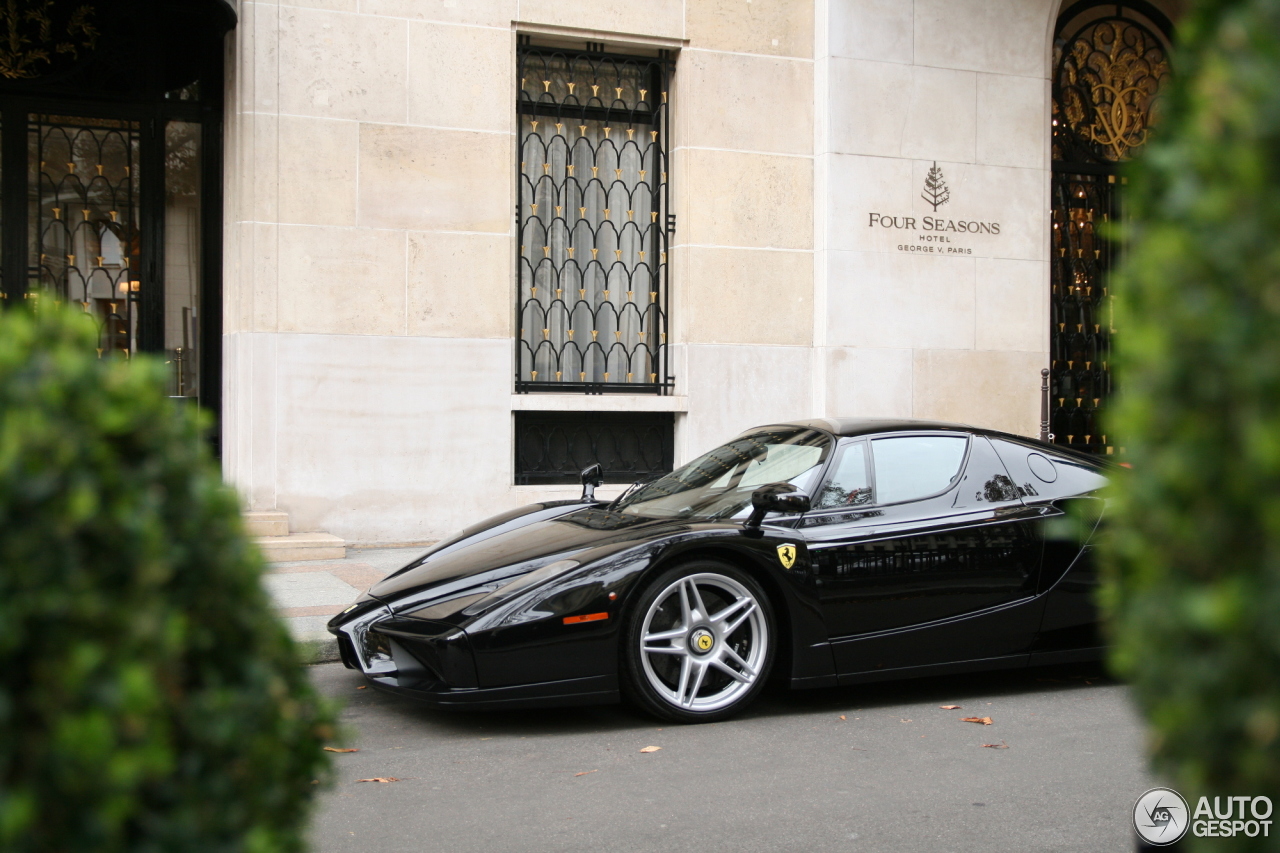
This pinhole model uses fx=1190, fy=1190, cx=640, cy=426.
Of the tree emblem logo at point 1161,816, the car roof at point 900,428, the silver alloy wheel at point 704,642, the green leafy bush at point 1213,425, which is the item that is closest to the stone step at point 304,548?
the car roof at point 900,428

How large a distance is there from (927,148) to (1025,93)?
1401 millimetres

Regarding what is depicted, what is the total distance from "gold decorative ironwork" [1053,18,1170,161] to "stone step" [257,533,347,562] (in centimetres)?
914

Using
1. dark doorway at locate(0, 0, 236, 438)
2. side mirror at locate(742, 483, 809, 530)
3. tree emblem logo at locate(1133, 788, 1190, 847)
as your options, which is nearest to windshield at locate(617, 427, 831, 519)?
side mirror at locate(742, 483, 809, 530)

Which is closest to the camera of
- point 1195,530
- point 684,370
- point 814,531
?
point 1195,530

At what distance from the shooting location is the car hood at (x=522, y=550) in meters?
5.34

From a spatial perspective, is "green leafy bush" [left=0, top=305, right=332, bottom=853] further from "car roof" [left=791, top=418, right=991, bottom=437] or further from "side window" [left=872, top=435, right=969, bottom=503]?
"car roof" [left=791, top=418, right=991, bottom=437]

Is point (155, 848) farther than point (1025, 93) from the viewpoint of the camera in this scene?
No

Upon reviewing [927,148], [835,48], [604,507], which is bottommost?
[604,507]

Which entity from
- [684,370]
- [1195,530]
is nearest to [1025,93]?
[684,370]

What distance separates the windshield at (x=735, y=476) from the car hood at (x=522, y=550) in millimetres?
230

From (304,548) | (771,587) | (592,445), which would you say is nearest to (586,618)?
(771,587)

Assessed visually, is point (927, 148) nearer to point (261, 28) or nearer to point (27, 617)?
point (261, 28)

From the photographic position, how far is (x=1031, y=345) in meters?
12.4

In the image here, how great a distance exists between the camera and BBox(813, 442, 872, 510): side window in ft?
18.7
